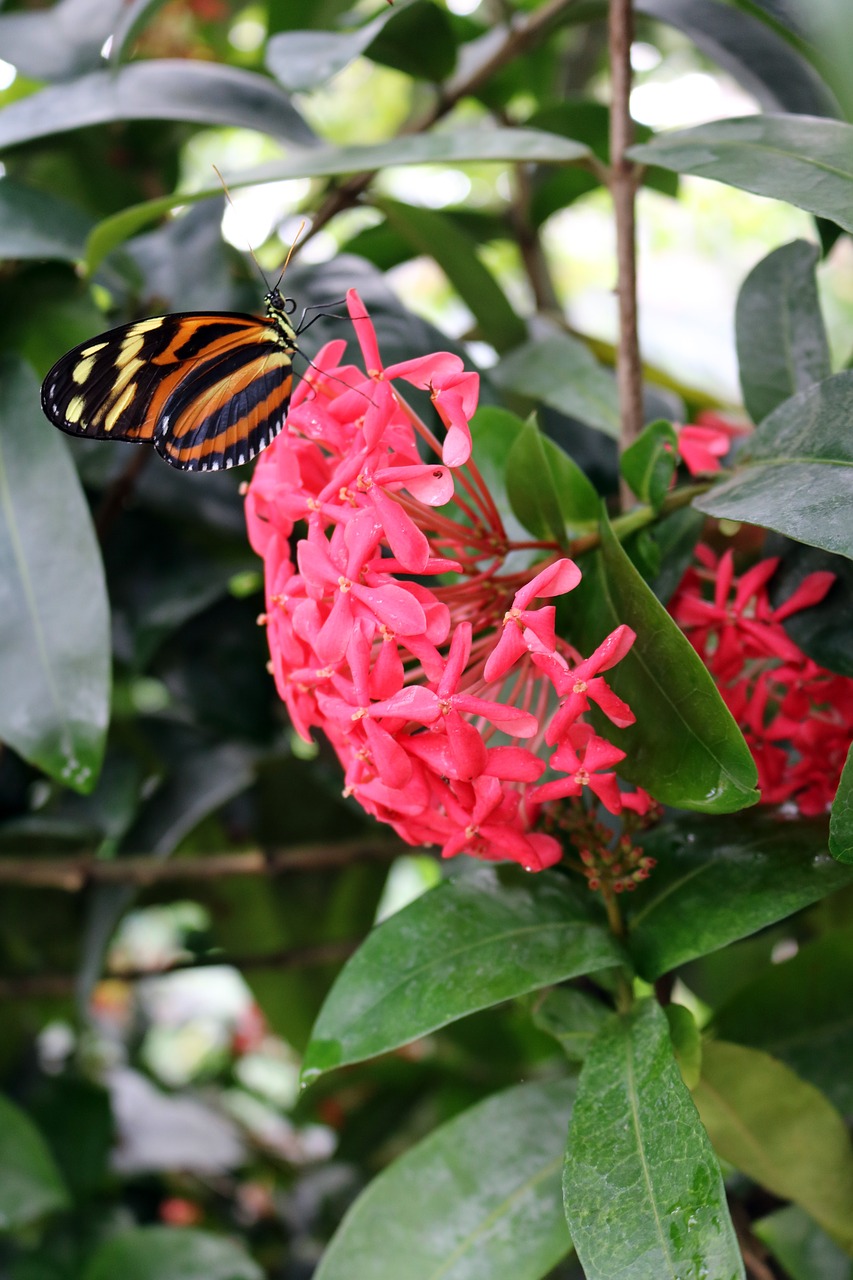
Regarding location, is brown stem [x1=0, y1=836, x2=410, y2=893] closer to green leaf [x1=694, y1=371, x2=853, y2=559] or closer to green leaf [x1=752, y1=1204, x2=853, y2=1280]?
green leaf [x1=752, y1=1204, x2=853, y2=1280]

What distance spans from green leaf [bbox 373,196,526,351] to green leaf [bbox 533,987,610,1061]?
2.13 ft

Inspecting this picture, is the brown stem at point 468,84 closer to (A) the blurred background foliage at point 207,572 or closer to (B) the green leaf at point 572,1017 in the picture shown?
(A) the blurred background foliage at point 207,572

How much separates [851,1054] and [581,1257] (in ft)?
1.24

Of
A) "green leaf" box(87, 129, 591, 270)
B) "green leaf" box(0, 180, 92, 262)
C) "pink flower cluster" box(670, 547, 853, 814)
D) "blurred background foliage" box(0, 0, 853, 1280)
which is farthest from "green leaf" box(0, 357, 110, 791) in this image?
"pink flower cluster" box(670, 547, 853, 814)

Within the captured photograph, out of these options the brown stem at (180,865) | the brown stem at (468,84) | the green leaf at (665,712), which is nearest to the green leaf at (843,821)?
the green leaf at (665,712)

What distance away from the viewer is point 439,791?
64 cm

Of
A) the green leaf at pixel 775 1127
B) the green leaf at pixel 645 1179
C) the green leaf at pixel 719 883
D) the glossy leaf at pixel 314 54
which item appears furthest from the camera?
the glossy leaf at pixel 314 54

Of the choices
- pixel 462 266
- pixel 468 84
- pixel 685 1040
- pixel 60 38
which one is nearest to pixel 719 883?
pixel 685 1040

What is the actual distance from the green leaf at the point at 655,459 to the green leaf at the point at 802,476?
0.14 ft

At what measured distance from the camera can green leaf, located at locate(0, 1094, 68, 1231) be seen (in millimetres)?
1056

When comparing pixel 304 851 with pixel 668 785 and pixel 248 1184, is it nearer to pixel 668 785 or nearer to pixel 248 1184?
pixel 668 785

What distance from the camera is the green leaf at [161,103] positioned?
995 mm

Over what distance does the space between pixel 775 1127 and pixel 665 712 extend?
13.5 inches

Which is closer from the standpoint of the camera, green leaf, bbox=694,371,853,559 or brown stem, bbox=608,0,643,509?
green leaf, bbox=694,371,853,559
